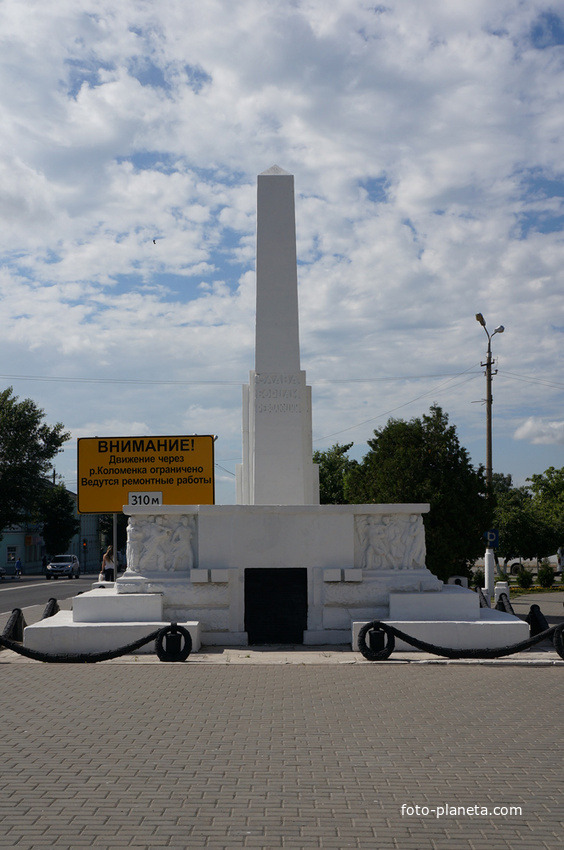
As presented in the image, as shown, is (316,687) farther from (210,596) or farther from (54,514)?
(54,514)

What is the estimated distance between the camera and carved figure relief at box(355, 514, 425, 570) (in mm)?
13266

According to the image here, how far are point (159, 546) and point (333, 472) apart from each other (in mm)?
32254

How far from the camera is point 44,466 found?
2055 inches

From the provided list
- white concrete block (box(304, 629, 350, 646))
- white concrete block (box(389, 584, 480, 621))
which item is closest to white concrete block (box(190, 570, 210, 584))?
white concrete block (box(304, 629, 350, 646))

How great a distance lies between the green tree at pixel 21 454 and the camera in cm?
5053

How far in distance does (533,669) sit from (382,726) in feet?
13.8

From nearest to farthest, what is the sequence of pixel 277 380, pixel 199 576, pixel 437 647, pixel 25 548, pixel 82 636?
pixel 437 647
pixel 82 636
pixel 199 576
pixel 277 380
pixel 25 548

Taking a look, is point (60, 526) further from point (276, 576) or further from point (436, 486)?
point (276, 576)

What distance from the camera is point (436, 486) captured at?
65.8ft

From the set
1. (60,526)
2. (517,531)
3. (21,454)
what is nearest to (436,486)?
(517,531)

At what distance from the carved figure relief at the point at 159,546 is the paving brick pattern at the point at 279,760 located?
9.95 ft

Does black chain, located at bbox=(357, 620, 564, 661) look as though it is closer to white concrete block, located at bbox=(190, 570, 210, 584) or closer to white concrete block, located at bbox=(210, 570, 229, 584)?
white concrete block, located at bbox=(210, 570, 229, 584)

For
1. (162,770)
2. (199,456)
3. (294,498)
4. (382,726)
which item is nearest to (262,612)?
(294,498)

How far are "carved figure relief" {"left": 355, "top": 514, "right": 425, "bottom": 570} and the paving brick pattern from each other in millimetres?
3104
